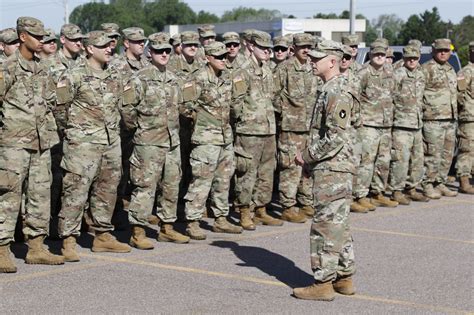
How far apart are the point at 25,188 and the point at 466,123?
7.90 meters

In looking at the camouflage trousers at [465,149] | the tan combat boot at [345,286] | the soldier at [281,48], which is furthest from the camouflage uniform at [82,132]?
the camouflage trousers at [465,149]

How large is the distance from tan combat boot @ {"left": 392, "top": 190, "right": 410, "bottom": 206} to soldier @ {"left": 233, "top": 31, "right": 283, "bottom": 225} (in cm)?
262

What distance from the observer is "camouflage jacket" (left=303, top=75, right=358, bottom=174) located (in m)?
7.41

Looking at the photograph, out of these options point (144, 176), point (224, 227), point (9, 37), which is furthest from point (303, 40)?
point (9, 37)

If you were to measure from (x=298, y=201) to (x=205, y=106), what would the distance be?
7.68 feet

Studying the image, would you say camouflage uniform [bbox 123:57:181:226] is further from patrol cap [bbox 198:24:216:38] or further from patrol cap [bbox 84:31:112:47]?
patrol cap [bbox 198:24:216:38]

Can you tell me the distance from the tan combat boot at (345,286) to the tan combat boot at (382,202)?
205 inches

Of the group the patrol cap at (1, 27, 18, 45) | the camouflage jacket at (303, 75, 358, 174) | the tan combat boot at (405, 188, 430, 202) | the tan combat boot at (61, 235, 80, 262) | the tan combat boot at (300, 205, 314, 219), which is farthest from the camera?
the tan combat boot at (405, 188, 430, 202)

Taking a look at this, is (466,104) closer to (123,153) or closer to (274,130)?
(274,130)

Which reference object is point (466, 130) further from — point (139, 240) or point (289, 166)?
point (139, 240)

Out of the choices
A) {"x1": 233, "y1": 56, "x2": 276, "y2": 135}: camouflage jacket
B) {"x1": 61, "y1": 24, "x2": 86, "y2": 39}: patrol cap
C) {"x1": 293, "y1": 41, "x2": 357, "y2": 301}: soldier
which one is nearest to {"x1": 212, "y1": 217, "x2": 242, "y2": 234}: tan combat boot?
{"x1": 233, "y1": 56, "x2": 276, "y2": 135}: camouflage jacket

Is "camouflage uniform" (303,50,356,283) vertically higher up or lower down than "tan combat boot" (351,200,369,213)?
higher up

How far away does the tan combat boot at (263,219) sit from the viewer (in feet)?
36.3

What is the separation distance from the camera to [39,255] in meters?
8.52
